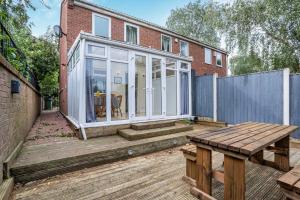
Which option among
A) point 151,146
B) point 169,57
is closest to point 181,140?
point 151,146

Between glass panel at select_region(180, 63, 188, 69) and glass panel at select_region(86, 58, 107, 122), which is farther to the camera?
glass panel at select_region(180, 63, 188, 69)

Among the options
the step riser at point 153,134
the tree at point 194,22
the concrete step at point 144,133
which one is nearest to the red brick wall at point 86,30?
the concrete step at point 144,133

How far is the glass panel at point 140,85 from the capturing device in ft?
18.2

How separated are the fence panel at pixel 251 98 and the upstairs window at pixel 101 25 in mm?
5890

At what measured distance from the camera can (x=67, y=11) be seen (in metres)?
7.49

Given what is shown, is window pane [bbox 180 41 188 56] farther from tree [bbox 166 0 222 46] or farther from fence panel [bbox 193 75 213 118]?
tree [bbox 166 0 222 46]

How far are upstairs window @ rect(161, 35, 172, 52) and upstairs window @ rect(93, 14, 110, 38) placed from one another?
375cm

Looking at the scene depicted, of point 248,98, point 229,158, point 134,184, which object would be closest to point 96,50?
point 134,184

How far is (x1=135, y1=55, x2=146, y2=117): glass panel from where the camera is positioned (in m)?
5.56

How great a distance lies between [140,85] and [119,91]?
0.80 metres

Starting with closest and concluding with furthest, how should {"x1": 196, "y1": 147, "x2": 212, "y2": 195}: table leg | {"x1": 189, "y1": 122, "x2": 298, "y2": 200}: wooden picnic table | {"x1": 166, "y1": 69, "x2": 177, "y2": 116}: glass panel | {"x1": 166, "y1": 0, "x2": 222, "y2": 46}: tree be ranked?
{"x1": 189, "y1": 122, "x2": 298, "y2": 200}: wooden picnic table → {"x1": 196, "y1": 147, "x2": 212, "y2": 195}: table leg → {"x1": 166, "y1": 69, "x2": 177, "y2": 116}: glass panel → {"x1": 166, "y1": 0, "x2": 222, "y2": 46}: tree

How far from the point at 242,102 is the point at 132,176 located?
17.4ft

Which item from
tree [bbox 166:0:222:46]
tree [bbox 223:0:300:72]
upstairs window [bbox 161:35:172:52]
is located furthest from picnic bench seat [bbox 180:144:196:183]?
tree [bbox 166:0:222:46]

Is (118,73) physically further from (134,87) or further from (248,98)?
(248,98)
